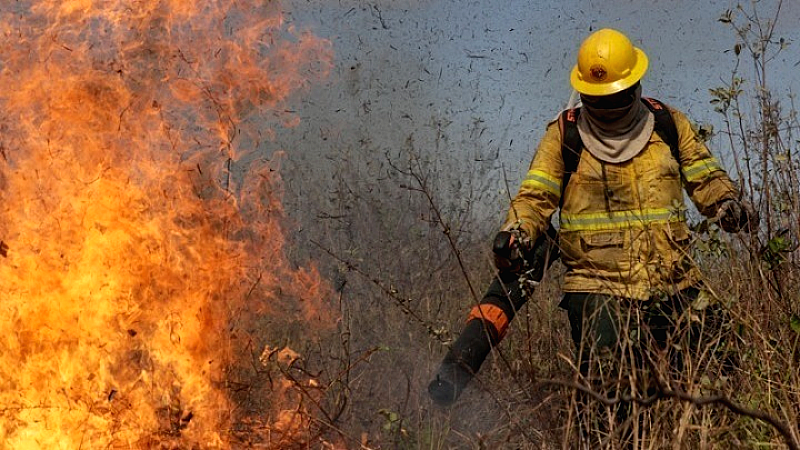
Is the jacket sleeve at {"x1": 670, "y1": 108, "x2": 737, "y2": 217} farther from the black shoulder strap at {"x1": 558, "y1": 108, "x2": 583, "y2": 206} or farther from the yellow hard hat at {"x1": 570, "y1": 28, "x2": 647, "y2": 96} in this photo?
the black shoulder strap at {"x1": 558, "y1": 108, "x2": 583, "y2": 206}

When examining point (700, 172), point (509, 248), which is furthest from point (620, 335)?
point (700, 172)

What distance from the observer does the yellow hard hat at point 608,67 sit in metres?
4.24

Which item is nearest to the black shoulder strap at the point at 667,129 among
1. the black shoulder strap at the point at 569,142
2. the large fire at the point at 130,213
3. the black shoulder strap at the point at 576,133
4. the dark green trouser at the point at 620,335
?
the black shoulder strap at the point at 576,133

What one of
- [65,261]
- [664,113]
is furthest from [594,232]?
[65,261]

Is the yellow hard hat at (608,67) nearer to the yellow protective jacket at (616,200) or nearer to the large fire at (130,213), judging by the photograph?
the yellow protective jacket at (616,200)

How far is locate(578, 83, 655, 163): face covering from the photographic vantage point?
429 cm

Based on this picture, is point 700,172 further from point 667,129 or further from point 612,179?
point 612,179

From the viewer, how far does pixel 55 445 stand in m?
4.10

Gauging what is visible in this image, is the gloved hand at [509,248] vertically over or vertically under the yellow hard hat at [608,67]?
under

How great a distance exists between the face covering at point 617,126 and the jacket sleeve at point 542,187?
0.49 ft

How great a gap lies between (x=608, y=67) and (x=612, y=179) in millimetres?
497

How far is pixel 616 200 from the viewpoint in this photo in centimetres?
432

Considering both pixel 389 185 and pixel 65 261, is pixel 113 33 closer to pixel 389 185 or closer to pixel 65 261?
pixel 65 261

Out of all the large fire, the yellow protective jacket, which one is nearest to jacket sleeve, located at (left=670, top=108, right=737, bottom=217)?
the yellow protective jacket
